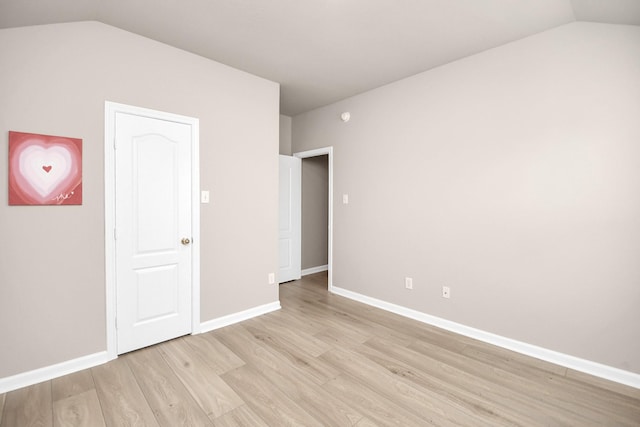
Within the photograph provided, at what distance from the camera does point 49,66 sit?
7.00ft

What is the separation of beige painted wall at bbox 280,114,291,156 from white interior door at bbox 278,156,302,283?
0.29 m

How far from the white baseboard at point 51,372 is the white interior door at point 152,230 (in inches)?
6.6

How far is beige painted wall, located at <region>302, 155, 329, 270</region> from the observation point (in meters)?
5.19

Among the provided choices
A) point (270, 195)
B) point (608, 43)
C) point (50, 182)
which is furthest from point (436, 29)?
point (50, 182)

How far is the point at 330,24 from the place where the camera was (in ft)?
7.70

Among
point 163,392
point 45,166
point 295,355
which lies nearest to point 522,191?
point 295,355

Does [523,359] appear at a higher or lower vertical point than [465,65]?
lower

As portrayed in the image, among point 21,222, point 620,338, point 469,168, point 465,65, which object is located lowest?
point 620,338

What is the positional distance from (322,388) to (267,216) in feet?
6.48

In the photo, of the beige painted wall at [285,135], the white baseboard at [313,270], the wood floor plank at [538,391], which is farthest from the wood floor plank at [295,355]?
the beige painted wall at [285,135]

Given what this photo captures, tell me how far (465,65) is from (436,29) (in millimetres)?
685

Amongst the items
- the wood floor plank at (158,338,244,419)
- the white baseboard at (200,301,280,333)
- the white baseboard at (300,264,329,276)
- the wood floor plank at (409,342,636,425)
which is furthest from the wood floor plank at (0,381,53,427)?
the white baseboard at (300,264,329,276)

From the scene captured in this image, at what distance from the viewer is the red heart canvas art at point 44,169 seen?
79.5 inches

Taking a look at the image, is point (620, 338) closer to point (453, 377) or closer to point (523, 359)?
point (523, 359)
